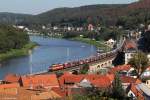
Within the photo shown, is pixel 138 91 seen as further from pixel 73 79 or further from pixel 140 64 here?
pixel 140 64

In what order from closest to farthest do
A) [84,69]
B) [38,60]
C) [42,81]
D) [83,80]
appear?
[42,81] < [83,80] < [84,69] < [38,60]

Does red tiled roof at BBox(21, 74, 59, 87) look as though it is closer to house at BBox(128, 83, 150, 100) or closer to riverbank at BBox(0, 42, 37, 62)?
house at BBox(128, 83, 150, 100)

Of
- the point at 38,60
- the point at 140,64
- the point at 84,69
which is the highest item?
the point at 140,64

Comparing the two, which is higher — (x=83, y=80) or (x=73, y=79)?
(x=83, y=80)

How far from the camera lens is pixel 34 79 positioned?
19.6 m

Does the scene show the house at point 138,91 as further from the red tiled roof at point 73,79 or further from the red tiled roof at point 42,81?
the red tiled roof at point 73,79

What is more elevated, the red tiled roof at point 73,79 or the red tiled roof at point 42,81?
the red tiled roof at point 42,81

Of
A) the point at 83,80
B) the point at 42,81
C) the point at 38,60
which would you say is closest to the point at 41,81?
the point at 42,81

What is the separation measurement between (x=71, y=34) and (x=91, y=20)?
16.6 m

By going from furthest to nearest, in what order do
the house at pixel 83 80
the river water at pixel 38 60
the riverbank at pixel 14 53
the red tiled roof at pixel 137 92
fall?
the riverbank at pixel 14 53 < the river water at pixel 38 60 < the house at pixel 83 80 < the red tiled roof at pixel 137 92

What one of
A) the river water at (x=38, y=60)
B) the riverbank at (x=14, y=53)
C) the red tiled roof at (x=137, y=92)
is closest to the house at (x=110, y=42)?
the river water at (x=38, y=60)

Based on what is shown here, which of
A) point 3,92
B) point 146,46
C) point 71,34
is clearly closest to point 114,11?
point 71,34

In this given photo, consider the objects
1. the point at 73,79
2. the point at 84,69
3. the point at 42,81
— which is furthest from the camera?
the point at 84,69

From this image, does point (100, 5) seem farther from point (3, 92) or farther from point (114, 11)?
point (3, 92)
